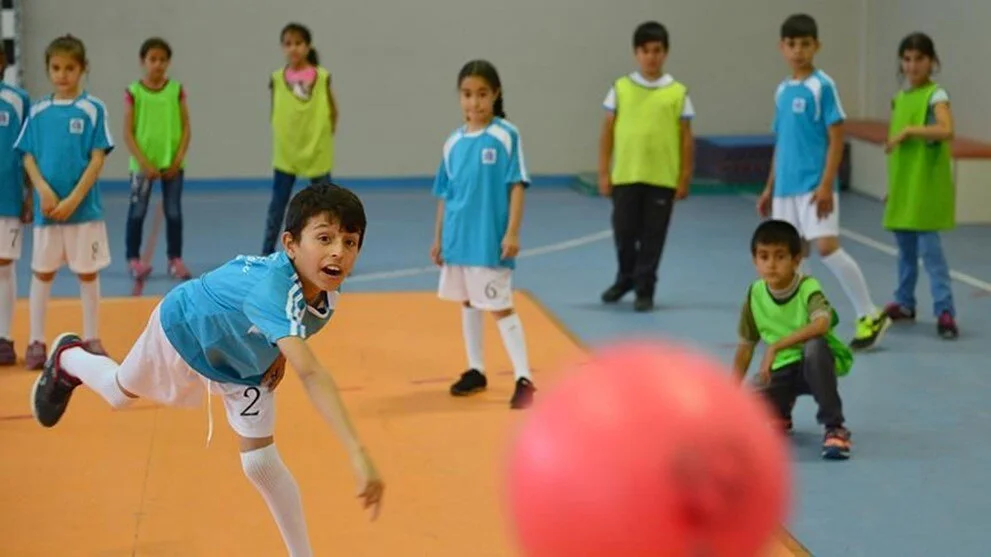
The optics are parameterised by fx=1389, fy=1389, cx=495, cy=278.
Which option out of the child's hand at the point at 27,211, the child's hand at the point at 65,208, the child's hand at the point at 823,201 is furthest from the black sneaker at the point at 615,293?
the child's hand at the point at 27,211

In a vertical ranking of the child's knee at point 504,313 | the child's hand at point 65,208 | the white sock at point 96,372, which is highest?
the child's hand at point 65,208

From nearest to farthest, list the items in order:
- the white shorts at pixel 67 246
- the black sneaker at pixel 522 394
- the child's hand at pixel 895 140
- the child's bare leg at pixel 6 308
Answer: the black sneaker at pixel 522 394 → the white shorts at pixel 67 246 → the child's bare leg at pixel 6 308 → the child's hand at pixel 895 140

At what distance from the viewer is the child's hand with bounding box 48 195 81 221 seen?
23.4 feet

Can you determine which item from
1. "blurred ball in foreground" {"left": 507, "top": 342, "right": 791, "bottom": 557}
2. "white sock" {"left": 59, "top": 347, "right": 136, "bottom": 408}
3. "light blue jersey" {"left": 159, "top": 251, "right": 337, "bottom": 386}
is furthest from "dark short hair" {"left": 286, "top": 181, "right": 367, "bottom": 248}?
"blurred ball in foreground" {"left": 507, "top": 342, "right": 791, "bottom": 557}

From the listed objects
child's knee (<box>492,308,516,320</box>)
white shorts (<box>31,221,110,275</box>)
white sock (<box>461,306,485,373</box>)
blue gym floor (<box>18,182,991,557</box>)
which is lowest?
blue gym floor (<box>18,182,991,557</box>)

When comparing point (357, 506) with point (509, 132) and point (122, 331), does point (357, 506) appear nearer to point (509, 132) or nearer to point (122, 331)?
point (509, 132)

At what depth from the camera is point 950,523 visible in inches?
198

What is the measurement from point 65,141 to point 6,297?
0.99 meters

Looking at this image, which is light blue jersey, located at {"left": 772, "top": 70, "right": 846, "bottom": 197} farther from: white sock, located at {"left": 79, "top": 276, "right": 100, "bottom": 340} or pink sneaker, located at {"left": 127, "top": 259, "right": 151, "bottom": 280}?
pink sneaker, located at {"left": 127, "top": 259, "right": 151, "bottom": 280}

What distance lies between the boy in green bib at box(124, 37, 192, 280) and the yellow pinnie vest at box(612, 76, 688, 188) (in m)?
3.15

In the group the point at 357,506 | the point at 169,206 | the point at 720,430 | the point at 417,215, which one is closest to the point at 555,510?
the point at 720,430

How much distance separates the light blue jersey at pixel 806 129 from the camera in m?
7.95

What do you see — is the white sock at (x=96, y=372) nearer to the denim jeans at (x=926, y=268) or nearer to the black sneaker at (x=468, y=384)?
the black sneaker at (x=468, y=384)

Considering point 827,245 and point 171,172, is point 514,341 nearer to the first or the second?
point 827,245
